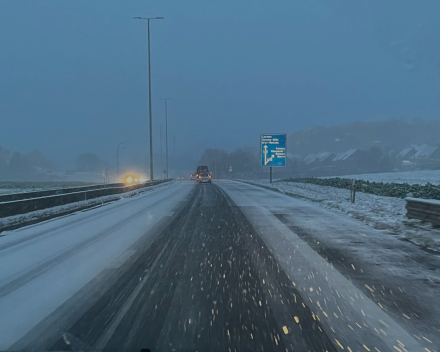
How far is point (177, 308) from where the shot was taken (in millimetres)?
4742

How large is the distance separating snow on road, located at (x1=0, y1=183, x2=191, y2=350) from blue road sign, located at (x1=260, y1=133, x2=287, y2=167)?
2606cm

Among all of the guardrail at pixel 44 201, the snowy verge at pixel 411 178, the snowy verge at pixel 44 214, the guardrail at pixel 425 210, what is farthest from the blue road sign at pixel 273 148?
the guardrail at pixel 425 210

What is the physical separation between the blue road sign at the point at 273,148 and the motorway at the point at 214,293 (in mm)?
28093

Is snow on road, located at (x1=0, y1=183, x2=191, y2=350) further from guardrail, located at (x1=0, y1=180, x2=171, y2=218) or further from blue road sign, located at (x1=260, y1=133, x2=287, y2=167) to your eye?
blue road sign, located at (x1=260, y1=133, x2=287, y2=167)

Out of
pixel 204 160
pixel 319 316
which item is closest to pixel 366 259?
pixel 319 316

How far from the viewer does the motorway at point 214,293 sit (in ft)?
12.9

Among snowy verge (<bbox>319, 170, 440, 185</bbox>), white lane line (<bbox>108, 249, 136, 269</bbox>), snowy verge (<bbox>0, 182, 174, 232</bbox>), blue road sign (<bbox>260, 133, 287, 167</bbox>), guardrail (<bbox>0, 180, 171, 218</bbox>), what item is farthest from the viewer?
blue road sign (<bbox>260, 133, 287, 167</bbox>)

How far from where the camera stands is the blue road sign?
3766 cm

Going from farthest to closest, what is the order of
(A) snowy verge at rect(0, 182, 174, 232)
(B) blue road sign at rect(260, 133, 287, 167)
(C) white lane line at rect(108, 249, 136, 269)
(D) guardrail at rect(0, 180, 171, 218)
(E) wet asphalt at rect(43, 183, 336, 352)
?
(B) blue road sign at rect(260, 133, 287, 167)
(D) guardrail at rect(0, 180, 171, 218)
(A) snowy verge at rect(0, 182, 174, 232)
(C) white lane line at rect(108, 249, 136, 269)
(E) wet asphalt at rect(43, 183, 336, 352)

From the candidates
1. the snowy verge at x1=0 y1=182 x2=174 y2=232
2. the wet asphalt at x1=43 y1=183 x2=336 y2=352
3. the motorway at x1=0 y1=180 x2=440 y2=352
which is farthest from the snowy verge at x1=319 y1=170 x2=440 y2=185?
the wet asphalt at x1=43 y1=183 x2=336 y2=352

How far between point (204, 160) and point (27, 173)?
74469mm

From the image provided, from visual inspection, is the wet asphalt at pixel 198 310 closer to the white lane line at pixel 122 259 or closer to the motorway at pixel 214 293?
the motorway at pixel 214 293

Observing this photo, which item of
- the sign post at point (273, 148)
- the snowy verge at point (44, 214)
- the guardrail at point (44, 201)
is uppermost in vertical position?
the sign post at point (273, 148)

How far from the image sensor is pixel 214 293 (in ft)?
17.4
